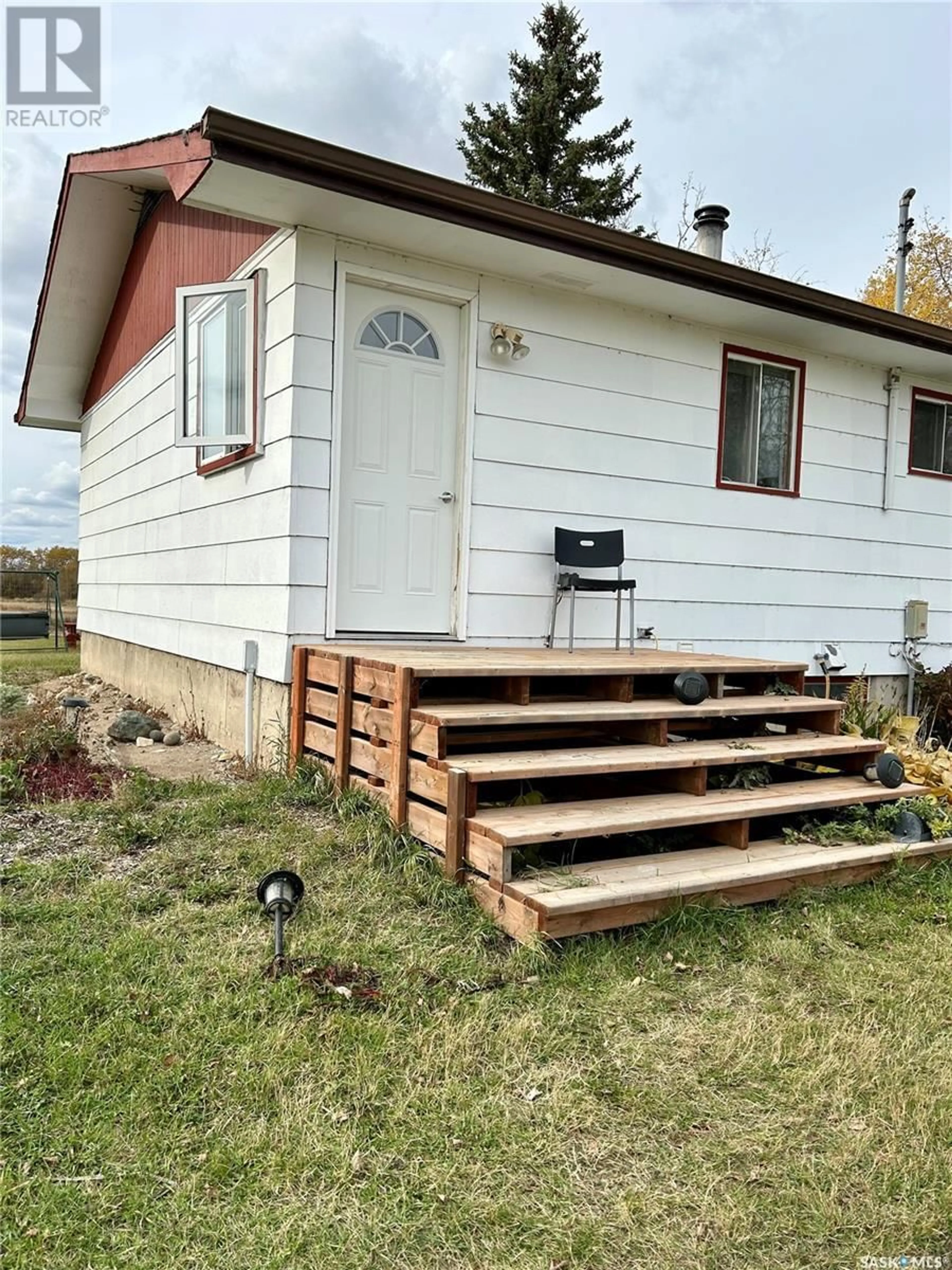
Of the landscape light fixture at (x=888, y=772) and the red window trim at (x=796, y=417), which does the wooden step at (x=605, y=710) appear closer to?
the landscape light fixture at (x=888, y=772)

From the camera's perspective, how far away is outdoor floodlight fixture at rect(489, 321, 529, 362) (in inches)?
200

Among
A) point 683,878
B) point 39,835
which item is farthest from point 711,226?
point 39,835

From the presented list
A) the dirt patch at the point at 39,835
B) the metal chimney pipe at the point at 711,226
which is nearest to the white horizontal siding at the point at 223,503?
the dirt patch at the point at 39,835

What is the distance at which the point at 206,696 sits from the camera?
5.95 meters

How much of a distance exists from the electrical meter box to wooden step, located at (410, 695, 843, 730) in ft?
11.7

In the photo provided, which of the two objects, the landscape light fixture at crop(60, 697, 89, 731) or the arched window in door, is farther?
the landscape light fixture at crop(60, 697, 89, 731)

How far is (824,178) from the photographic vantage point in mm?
18719

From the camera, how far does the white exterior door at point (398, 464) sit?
477 centimetres

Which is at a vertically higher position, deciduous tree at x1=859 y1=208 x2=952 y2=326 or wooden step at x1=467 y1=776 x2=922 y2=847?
deciduous tree at x1=859 y1=208 x2=952 y2=326

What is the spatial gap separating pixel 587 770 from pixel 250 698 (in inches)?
97.7

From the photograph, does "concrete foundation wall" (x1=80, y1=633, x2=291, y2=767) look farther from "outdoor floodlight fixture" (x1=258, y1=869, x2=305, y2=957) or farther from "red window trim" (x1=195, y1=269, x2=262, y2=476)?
"outdoor floodlight fixture" (x1=258, y1=869, x2=305, y2=957)

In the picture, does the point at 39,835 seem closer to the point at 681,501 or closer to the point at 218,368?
the point at 218,368

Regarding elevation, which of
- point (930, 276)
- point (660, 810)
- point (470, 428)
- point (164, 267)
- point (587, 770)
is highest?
point (930, 276)

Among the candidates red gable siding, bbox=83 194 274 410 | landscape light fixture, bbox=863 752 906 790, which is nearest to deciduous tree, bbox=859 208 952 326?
red gable siding, bbox=83 194 274 410
